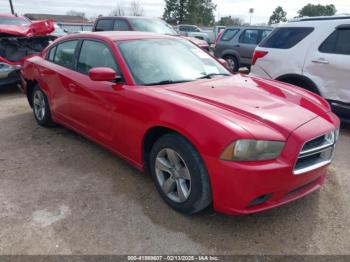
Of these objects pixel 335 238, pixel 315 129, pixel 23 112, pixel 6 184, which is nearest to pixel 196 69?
pixel 315 129

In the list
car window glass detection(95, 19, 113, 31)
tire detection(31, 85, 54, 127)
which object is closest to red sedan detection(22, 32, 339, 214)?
tire detection(31, 85, 54, 127)

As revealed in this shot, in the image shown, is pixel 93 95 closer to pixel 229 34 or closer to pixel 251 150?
pixel 251 150

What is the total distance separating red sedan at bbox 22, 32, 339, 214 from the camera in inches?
99.9

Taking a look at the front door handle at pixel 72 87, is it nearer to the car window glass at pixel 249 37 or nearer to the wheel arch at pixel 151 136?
the wheel arch at pixel 151 136

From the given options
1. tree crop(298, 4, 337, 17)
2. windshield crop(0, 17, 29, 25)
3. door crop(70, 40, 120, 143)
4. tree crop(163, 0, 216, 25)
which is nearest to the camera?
door crop(70, 40, 120, 143)

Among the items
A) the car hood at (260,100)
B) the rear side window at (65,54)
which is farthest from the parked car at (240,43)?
the car hood at (260,100)

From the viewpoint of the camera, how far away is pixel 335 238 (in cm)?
278

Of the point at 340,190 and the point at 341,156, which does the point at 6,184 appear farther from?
the point at 341,156

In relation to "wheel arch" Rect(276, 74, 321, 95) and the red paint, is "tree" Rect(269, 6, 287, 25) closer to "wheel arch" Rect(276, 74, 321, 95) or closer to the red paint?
the red paint

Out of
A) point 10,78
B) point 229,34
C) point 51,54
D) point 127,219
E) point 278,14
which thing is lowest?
point 278,14

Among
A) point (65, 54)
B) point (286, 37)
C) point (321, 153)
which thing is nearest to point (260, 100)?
point (321, 153)

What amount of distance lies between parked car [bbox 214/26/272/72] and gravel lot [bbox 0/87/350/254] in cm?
794

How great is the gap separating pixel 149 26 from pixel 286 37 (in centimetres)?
486

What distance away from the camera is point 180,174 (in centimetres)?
299
